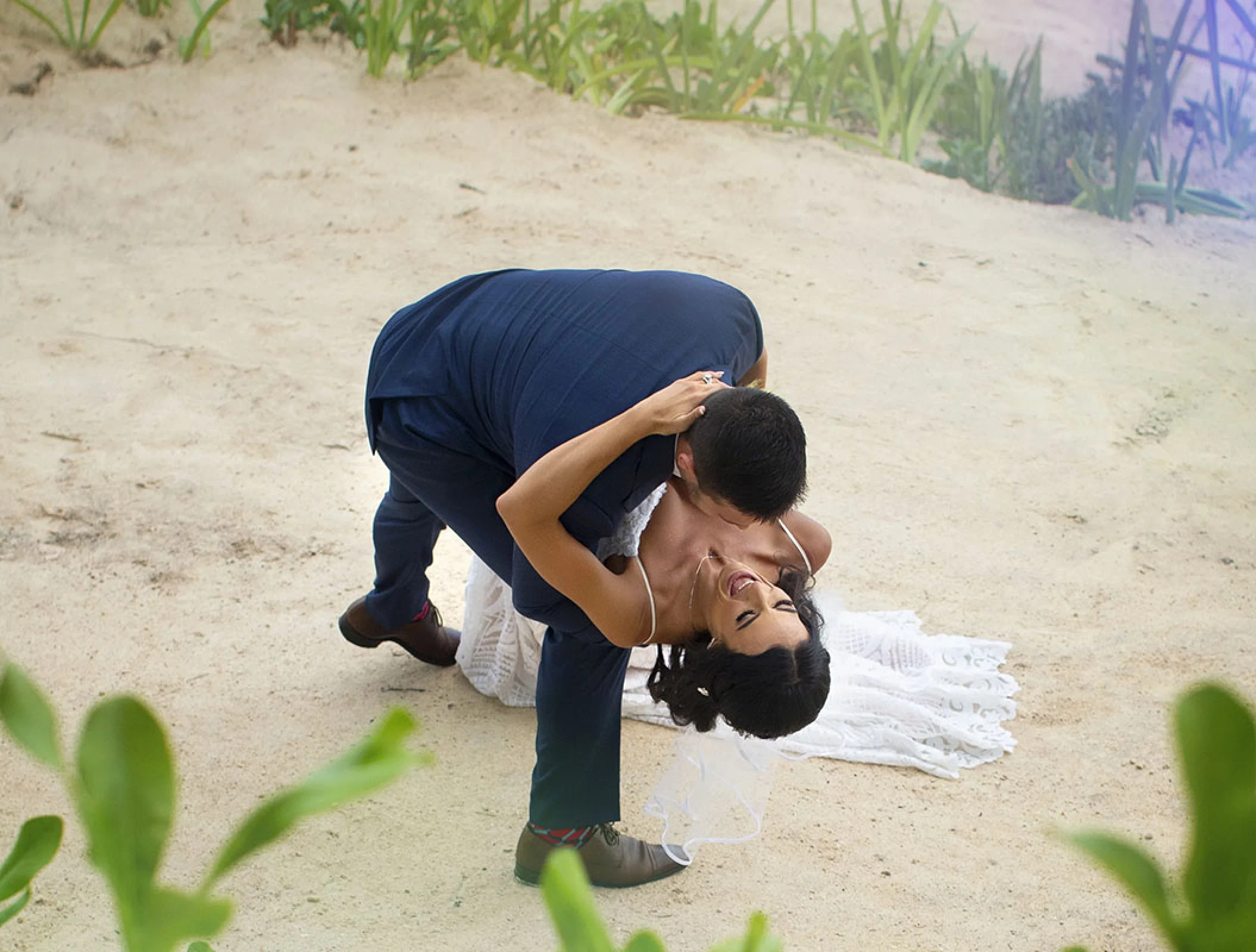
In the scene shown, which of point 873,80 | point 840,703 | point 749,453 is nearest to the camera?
point 749,453

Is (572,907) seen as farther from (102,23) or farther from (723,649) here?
(102,23)

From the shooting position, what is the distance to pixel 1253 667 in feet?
8.67

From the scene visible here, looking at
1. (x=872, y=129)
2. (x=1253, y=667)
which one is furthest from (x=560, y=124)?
(x=1253, y=667)

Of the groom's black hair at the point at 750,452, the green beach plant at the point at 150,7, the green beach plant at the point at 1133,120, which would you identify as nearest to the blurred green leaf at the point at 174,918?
the groom's black hair at the point at 750,452

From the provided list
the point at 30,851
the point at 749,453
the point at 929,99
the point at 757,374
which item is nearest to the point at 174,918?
the point at 30,851

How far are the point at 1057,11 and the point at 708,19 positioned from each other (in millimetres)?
2765

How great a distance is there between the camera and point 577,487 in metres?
1.64

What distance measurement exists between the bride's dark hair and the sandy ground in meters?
0.37

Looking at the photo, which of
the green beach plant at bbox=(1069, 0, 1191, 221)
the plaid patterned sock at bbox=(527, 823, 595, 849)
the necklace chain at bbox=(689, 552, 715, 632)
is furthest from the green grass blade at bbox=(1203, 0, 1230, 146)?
the plaid patterned sock at bbox=(527, 823, 595, 849)

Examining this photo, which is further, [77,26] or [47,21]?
[77,26]

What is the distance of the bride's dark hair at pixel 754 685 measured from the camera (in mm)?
1840

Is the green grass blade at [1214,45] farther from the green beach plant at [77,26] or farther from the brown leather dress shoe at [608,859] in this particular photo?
the brown leather dress shoe at [608,859]

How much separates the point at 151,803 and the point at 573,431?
126 cm

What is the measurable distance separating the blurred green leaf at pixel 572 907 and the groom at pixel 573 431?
1077mm
